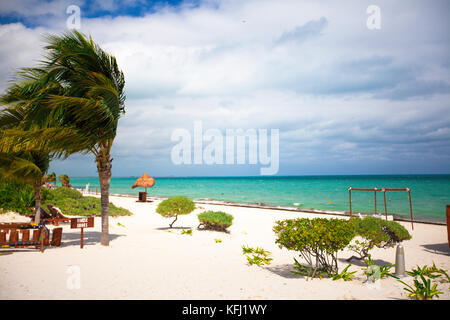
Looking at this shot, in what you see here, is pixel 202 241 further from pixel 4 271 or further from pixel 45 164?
pixel 45 164

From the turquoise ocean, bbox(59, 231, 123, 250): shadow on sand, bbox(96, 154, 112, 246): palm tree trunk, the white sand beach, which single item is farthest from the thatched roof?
bbox(96, 154, 112, 246): palm tree trunk

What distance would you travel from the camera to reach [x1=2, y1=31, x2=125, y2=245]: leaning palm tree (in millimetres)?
7199

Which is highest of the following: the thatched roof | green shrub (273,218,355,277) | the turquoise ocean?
the thatched roof

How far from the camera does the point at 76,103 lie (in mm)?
7211

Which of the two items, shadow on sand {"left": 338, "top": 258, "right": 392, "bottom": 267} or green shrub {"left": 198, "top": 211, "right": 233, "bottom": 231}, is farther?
green shrub {"left": 198, "top": 211, "right": 233, "bottom": 231}

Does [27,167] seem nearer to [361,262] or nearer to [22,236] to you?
[22,236]

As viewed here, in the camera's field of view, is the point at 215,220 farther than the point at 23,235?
Yes

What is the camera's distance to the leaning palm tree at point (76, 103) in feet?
23.6

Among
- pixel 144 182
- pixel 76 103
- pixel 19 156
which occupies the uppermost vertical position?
pixel 76 103

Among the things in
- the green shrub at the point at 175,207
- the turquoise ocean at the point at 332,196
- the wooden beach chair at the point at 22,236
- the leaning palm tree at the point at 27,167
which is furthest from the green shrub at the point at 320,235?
the turquoise ocean at the point at 332,196

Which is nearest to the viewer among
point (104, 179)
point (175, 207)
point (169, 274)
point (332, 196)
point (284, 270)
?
point (169, 274)

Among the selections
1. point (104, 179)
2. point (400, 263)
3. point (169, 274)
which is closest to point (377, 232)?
point (400, 263)

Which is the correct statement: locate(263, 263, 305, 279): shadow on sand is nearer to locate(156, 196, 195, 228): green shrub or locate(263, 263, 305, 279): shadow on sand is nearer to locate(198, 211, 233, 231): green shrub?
locate(198, 211, 233, 231): green shrub
